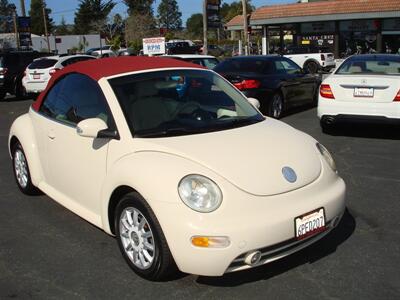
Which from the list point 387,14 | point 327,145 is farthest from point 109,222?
→ point 387,14

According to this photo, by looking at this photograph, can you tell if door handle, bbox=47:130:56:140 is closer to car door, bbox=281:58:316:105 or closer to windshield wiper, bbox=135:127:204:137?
windshield wiper, bbox=135:127:204:137

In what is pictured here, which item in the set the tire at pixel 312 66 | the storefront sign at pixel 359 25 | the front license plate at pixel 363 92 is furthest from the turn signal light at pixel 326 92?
the storefront sign at pixel 359 25

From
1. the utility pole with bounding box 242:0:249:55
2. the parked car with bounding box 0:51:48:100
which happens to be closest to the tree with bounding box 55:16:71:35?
the utility pole with bounding box 242:0:249:55

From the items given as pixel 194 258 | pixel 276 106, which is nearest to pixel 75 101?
pixel 194 258

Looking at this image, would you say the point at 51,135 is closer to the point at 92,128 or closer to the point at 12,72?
the point at 92,128

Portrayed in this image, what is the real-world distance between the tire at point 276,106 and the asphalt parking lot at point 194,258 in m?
5.11

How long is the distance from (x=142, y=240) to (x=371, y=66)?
632cm

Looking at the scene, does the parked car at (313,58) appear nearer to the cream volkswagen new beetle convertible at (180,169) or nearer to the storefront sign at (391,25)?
the storefront sign at (391,25)

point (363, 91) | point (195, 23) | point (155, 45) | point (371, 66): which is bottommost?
point (363, 91)

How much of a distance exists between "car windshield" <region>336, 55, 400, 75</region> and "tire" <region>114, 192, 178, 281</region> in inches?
236

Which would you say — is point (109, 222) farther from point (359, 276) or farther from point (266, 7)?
point (266, 7)

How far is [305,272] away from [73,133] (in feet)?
7.27

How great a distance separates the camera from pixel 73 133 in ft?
14.3

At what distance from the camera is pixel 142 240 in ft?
11.7
